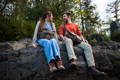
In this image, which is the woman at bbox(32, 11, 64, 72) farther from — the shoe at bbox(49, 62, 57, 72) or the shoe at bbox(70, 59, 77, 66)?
the shoe at bbox(70, 59, 77, 66)

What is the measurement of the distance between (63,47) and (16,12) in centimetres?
1504

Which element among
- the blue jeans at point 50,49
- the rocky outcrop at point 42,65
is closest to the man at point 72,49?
the rocky outcrop at point 42,65

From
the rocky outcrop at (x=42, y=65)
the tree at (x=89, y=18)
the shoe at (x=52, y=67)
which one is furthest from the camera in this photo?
the tree at (x=89, y=18)

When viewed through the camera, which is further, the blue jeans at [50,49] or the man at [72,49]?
the man at [72,49]

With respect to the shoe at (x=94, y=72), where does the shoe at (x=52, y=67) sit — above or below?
above

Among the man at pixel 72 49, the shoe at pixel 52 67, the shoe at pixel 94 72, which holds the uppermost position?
the man at pixel 72 49

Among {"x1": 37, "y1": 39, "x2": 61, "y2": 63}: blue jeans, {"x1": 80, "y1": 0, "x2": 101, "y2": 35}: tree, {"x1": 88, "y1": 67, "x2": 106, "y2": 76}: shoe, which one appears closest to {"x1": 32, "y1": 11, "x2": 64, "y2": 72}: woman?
{"x1": 37, "y1": 39, "x2": 61, "y2": 63}: blue jeans

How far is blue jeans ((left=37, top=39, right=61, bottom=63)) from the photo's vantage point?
6.29 m

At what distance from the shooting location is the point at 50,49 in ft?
20.9

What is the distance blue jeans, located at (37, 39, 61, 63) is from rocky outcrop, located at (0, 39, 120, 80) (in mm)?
334

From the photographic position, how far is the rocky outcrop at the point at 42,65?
668cm

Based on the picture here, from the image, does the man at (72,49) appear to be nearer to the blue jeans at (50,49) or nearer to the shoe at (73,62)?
the shoe at (73,62)

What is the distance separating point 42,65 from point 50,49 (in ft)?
1.86

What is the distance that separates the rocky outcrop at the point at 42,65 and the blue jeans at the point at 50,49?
334 mm
